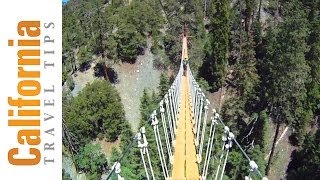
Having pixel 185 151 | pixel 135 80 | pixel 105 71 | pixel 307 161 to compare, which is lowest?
pixel 307 161

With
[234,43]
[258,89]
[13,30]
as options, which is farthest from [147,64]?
[13,30]

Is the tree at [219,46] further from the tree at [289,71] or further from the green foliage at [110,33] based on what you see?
the green foliage at [110,33]

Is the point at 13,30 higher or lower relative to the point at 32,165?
higher

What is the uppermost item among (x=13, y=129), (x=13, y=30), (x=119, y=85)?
Answer: (x=13, y=30)

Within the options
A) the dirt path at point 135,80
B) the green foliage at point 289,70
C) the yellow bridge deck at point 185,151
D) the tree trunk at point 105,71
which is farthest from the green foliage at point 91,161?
the yellow bridge deck at point 185,151

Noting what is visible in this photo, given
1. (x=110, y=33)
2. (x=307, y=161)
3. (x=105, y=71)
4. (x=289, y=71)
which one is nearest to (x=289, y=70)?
(x=289, y=71)

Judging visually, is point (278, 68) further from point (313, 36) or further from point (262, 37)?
point (262, 37)

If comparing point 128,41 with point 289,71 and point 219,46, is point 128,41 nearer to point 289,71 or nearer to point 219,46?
point 219,46
